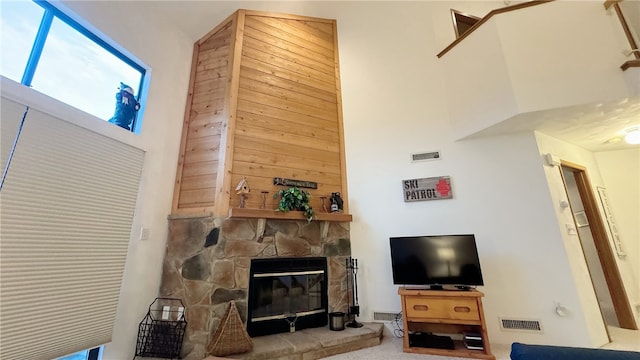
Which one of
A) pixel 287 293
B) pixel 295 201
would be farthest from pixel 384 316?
pixel 295 201

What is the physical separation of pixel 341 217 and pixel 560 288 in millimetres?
2468

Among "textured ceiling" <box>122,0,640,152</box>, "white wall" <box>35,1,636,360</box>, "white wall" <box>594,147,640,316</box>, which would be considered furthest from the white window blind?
"white wall" <box>594,147,640,316</box>

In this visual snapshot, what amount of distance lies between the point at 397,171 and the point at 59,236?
3.60 m

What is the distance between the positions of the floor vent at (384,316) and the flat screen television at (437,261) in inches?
21.5

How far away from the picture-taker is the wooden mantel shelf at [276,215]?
9.09 ft

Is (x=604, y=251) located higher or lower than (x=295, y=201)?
lower

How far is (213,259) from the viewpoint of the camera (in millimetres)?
2732

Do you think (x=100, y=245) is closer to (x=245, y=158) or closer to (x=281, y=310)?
(x=245, y=158)

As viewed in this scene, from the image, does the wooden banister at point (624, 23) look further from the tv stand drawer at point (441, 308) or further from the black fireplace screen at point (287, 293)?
the black fireplace screen at point (287, 293)

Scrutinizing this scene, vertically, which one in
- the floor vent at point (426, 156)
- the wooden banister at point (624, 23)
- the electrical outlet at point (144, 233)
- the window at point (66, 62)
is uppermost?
the wooden banister at point (624, 23)

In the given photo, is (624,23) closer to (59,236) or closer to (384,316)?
(384,316)

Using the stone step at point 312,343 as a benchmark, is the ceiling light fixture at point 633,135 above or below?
above

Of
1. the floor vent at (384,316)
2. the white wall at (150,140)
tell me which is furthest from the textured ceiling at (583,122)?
the white wall at (150,140)

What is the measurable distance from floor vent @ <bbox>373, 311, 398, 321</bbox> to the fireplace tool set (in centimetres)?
24
